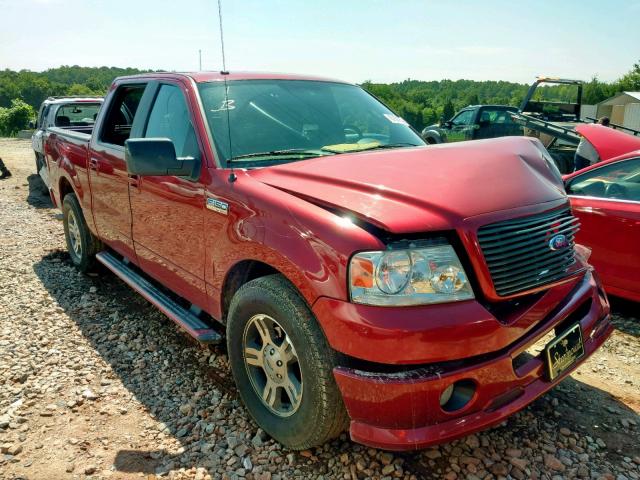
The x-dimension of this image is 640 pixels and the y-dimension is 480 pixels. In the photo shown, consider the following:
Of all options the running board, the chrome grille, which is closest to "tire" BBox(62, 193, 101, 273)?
the running board

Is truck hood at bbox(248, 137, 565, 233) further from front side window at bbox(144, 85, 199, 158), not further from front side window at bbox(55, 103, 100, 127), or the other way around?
front side window at bbox(55, 103, 100, 127)

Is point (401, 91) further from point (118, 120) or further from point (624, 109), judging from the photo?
point (118, 120)

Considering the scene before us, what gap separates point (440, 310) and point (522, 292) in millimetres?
445

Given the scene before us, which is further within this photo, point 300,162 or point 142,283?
point 142,283

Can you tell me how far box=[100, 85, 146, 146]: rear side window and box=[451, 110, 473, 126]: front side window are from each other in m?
11.0

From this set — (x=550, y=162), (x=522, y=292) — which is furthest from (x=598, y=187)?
(x=522, y=292)

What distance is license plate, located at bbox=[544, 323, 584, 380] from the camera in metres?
2.28

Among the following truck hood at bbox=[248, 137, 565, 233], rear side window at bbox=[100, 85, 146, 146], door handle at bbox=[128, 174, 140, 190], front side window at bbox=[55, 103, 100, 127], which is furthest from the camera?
front side window at bbox=[55, 103, 100, 127]

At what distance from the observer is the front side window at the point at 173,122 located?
10.3 ft

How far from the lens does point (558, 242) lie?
94.6 inches

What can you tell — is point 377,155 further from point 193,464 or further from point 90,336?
point 90,336

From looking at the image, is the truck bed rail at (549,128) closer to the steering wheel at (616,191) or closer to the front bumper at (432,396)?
the steering wheel at (616,191)

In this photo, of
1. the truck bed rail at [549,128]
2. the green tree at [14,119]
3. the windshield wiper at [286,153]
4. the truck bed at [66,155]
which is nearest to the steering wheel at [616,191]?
the windshield wiper at [286,153]

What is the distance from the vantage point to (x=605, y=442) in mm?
2643
